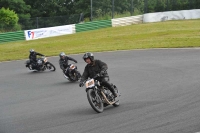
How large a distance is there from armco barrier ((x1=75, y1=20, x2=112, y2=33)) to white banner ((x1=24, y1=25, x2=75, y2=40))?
3.03 feet

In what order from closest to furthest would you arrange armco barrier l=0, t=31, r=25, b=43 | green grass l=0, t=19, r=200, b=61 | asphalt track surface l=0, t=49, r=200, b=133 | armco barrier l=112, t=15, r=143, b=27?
asphalt track surface l=0, t=49, r=200, b=133, green grass l=0, t=19, r=200, b=61, armco barrier l=0, t=31, r=25, b=43, armco barrier l=112, t=15, r=143, b=27

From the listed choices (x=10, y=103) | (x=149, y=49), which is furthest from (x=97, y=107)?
(x=149, y=49)

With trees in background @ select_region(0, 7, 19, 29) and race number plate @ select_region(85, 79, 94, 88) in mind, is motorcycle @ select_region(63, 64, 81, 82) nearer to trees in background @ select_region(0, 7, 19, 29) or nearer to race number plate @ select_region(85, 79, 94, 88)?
race number plate @ select_region(85, 79, 94, 88)

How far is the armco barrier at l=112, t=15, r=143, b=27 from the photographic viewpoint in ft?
163

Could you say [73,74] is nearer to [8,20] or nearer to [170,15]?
[8,20]

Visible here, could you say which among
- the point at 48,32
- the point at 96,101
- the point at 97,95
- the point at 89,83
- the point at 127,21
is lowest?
the point at 48,32

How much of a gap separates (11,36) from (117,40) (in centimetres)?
1217

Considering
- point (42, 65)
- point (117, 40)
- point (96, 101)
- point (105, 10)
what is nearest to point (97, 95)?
point (96, 101)

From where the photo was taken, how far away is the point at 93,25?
49219mm

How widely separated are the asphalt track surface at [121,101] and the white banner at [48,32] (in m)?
21.5

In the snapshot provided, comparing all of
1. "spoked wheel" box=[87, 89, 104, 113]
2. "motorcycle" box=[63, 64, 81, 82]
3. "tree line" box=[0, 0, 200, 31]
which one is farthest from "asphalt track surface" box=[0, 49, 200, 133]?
"tree line" box=[0, 0, 200, 31]

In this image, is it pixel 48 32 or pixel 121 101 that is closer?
pixel 121 101

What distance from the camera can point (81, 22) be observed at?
51.7 m

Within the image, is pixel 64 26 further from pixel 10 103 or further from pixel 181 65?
pixel 10 103
